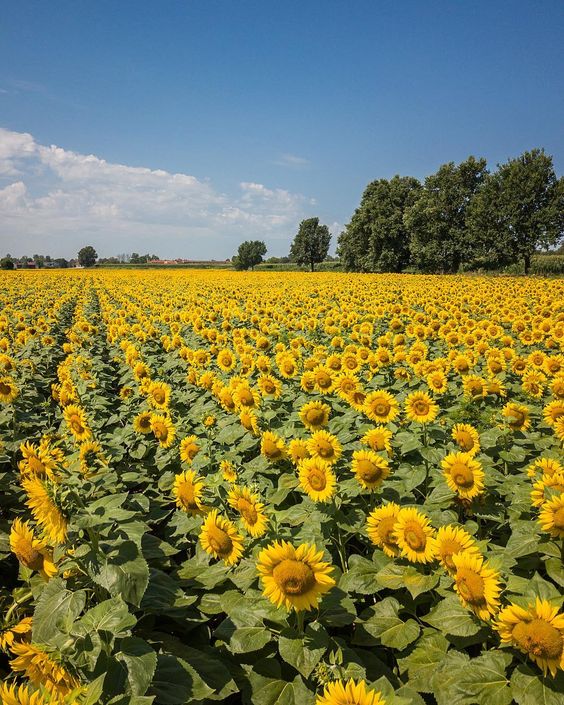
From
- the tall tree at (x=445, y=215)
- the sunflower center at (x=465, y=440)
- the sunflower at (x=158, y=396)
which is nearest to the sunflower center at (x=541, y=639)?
the sunflower center at (x=465, y=440)

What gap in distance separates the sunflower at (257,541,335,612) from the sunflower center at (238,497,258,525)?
720 mm

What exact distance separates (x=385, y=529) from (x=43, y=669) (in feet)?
6.58

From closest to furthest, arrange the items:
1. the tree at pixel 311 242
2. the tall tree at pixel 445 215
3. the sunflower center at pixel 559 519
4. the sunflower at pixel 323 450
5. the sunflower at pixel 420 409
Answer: the sunflower center at pixel 559 519 → the sunflower at pixel 323 450 → the sunflower at pixel 420 409 → the tall tree at pixel 445 215 → the tree at pixel 311 242

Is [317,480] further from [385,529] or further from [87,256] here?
[87,256]

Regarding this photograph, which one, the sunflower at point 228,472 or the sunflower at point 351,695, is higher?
the sunflower at point 228,472

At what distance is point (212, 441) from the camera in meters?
4.51

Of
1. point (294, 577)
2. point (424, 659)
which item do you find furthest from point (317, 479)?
point (424, 659)

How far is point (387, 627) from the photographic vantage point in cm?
256

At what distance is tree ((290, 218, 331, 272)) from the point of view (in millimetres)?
98562

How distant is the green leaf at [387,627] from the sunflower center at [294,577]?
27.4 inches

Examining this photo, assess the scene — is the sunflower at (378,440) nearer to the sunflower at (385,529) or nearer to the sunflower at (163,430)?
the sunflower at (385,529)

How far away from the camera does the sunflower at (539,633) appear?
1.79 meters

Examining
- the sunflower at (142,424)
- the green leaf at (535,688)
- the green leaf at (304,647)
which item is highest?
the sunflower at (142,424)

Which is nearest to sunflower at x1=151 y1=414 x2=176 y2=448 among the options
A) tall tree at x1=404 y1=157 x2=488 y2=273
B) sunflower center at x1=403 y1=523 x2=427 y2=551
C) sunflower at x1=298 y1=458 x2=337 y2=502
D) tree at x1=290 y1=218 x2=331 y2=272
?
sunflower at x1=298 y1=458 x2=337 y2=502
